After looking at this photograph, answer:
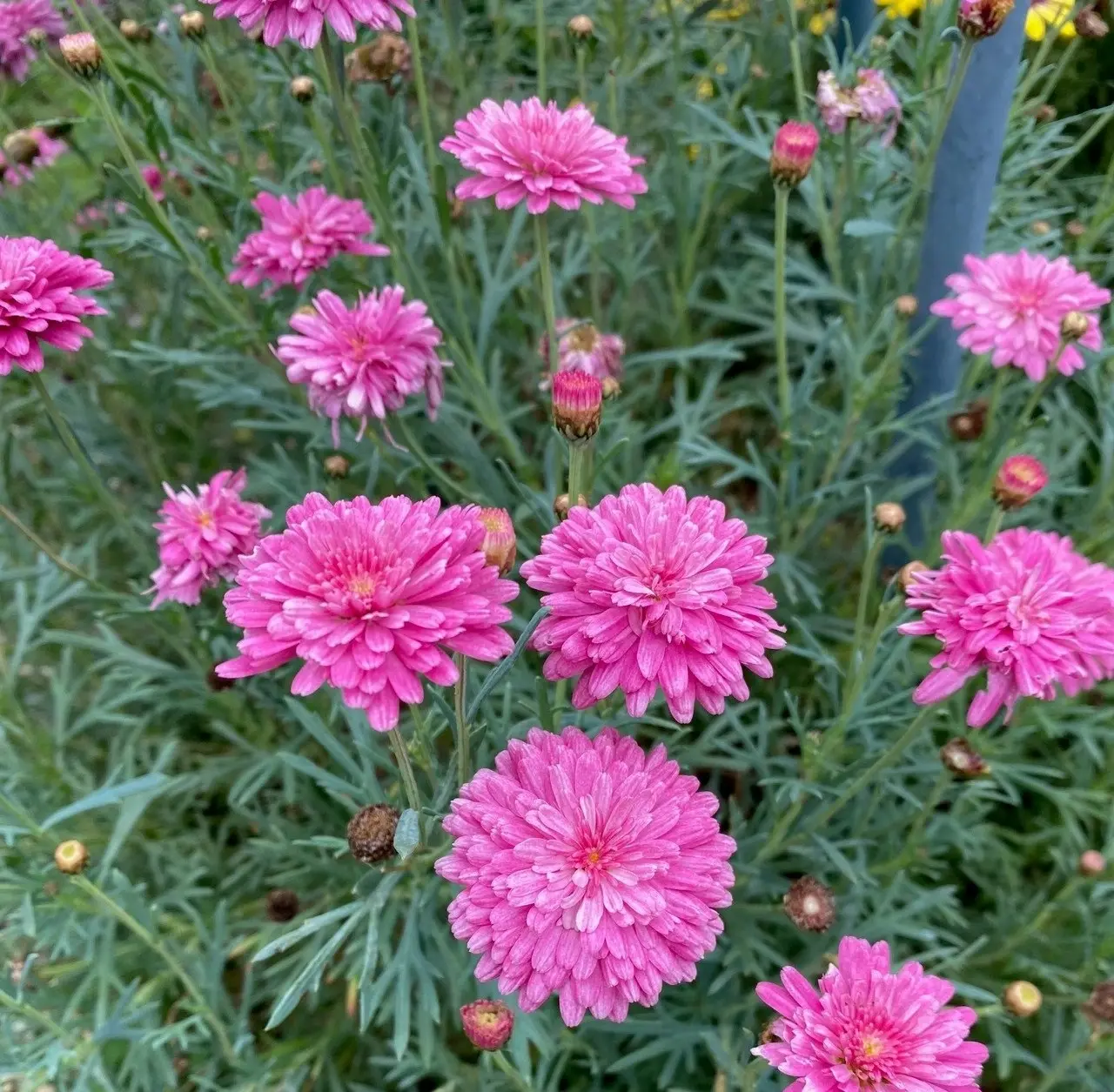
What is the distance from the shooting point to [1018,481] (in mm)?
989

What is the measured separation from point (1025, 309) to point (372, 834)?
1.11m

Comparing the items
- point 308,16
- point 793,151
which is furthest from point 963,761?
point 308,16

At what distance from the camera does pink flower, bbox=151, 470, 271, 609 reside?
1.15 meters

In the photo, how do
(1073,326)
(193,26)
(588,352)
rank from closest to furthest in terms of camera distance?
(1073,326)
(193,26)
(588,352)

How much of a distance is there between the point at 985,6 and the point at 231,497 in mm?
1073

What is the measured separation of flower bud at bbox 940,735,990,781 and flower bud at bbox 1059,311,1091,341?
559mm

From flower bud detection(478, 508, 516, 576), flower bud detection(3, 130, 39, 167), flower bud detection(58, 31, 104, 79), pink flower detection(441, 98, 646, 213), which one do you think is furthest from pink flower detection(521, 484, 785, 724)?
flower bud detection(3, 130, 39, 167)

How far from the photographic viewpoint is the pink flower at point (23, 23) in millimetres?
1558

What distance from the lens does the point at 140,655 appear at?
1476mm

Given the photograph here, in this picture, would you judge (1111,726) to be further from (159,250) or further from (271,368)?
(159,250)

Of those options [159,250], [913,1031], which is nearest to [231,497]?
[159,250]

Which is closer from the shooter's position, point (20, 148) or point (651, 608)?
point (651, 608)

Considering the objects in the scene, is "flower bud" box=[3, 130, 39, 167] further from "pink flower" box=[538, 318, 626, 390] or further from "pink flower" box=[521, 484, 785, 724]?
"pink flower" box=[521, 484, 785, 724]

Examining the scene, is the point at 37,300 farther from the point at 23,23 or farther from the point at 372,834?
the point at 23,23
